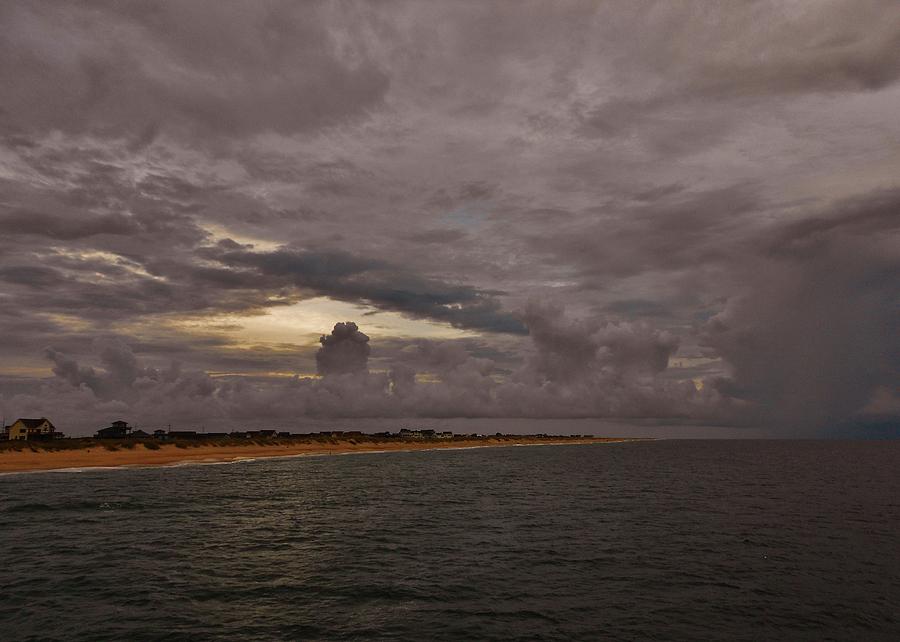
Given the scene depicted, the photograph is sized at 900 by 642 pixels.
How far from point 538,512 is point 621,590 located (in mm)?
Result: 26091

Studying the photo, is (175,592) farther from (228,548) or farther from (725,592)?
(725,592)

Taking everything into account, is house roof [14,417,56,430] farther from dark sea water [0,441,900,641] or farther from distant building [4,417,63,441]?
dark sea water [0,441,900,641]

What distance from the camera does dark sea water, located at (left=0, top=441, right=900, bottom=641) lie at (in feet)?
75.8

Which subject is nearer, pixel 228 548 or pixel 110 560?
pixel 110 560

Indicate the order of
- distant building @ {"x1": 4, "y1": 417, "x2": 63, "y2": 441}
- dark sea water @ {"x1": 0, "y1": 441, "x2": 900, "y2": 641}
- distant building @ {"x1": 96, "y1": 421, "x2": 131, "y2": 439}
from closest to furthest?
1. dark sea water @ {"x1": 0, "y1": 441, "x2": 900, "y2": 641}
2. distant building @ {"x1": 4, "y1": 417, "x2": 63, "y2": 441}
3. distant building @ {"x1": 96, "y1": 421, "x2": 131, "y2": 439}

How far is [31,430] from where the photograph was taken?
15075cm

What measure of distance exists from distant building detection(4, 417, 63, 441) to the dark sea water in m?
110

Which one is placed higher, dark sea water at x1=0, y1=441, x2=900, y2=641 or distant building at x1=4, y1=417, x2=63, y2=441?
distant building at x1=4, y1=417, x2=63, y2=441

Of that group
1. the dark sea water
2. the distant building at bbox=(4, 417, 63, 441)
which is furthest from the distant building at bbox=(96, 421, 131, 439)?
the dark sea water

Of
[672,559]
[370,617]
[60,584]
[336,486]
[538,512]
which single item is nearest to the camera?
[370,617]

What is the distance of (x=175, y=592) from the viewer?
26625 millimetres

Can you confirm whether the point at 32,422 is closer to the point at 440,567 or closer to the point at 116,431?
the point at 116,431

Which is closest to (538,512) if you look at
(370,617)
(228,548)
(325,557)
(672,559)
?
(672,559)

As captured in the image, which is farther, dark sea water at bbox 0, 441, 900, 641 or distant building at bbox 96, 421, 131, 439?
distant building at bbox 96, 421, 131, 439
